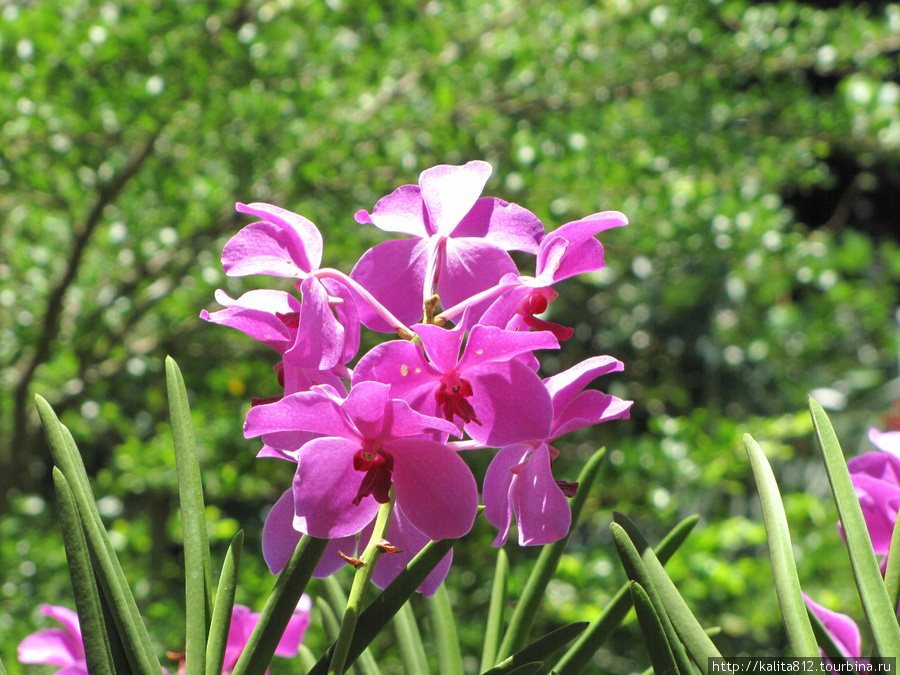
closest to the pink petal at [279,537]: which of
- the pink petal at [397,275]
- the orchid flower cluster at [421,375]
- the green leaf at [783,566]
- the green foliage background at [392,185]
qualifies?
the orchid flower cluster at [421,375]

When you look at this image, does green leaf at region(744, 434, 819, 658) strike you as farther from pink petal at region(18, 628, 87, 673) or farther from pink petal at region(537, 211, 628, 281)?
pink petal at region(18, 628, 87, 673)

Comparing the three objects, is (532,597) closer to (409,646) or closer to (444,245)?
(409,646)

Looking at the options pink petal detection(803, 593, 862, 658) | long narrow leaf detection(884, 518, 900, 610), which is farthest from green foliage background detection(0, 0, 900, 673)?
long narrow leaf detection(884, 518, 900, 610)

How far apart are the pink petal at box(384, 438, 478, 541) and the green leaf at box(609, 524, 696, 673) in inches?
→ 2.5

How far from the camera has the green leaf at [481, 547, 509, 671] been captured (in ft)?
1.45

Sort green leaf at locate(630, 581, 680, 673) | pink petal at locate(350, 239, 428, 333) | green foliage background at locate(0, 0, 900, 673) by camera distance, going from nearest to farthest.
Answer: green leaf at locate(630, 581, 680, 673) → pink petal at locate(350, 239, 428, 333) → green foliage background at locate(0, 0, 900, 673)

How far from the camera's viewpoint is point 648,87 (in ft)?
6.83

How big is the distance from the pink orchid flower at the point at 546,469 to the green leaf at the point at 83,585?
6.9 inches

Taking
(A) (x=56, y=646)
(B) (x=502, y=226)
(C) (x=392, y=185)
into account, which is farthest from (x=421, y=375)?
(C) (x=392, y=185)

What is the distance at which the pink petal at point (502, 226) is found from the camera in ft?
1.34

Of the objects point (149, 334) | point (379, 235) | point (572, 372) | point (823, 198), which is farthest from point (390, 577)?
point (823, 198)

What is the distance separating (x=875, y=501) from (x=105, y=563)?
385 millimetres

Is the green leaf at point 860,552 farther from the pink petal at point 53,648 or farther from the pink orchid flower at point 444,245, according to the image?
the pink petal at point 53,648

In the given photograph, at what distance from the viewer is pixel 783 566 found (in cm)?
32
